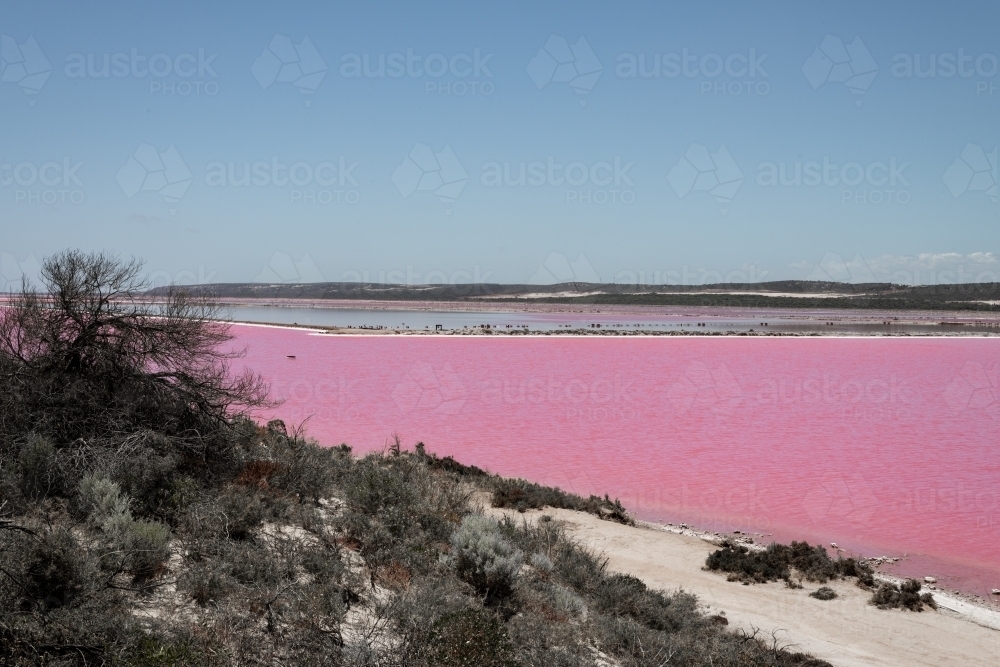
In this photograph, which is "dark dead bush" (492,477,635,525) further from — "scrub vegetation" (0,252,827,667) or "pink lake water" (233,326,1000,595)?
"scrub vegetation" (0,252,827,667)

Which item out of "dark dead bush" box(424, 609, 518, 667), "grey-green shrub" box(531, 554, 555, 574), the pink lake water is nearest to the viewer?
"dark dead bush" box(424, 609, 518, 667)

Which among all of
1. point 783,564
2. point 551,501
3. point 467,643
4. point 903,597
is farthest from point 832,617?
point 467,643

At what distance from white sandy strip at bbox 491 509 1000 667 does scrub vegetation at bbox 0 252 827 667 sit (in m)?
0.48

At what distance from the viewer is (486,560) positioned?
5934 mm

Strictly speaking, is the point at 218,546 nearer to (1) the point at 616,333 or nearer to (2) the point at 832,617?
(2) the point at 832,617

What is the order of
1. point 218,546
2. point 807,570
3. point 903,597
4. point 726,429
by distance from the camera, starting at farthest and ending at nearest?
point 726,429 < point 807,570 < point 903,597 < point 218,546

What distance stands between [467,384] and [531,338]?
1862cm

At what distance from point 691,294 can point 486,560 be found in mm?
116085

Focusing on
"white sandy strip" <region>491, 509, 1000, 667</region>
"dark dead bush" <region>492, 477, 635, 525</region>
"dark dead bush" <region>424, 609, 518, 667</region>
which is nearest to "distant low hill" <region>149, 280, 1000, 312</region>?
"dark dead bush" <region>492, 477, 635, 525</region>

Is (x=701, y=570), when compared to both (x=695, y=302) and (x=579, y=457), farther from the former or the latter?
(x=695, y=302)

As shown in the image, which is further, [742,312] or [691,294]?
[691,294]

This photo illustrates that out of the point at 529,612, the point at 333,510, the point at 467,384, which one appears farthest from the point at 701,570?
the point at 467,384

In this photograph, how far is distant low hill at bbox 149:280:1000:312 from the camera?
9575cm

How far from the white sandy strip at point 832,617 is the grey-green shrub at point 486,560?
224cm
